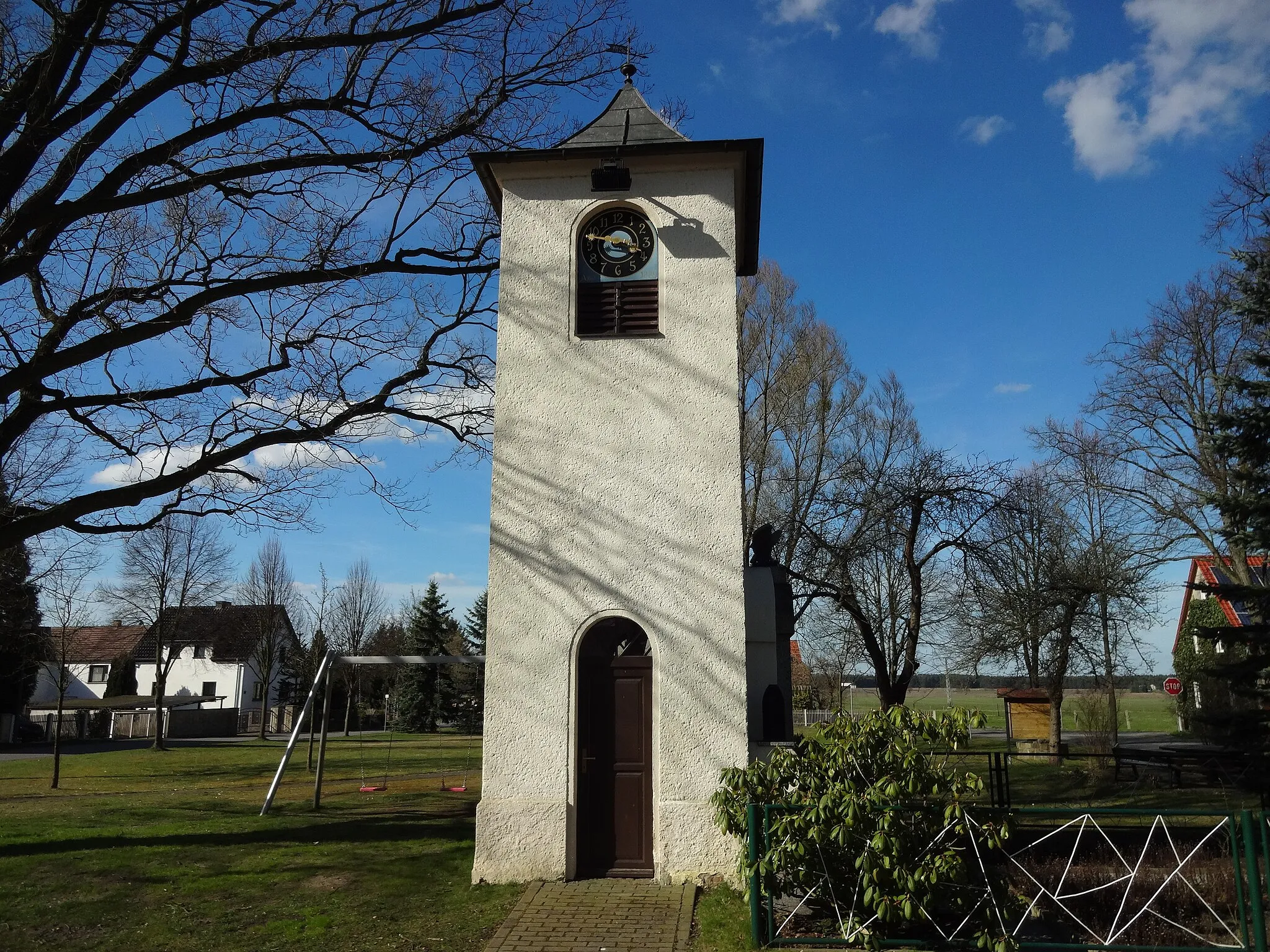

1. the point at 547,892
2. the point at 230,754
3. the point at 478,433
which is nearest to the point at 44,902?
the point at 547,892

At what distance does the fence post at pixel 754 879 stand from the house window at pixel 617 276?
567 cm

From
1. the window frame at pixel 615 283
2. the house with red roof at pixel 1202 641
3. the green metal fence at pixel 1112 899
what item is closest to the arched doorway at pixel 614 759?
the green metal fence at pixel 1112 899

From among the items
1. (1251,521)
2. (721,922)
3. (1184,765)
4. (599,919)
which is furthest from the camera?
(1184,765)

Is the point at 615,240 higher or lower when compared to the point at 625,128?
lower

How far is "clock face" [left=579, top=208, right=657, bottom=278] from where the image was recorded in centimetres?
1109

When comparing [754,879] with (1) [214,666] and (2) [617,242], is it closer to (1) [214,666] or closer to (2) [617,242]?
(2) [617,242]

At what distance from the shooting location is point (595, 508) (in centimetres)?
1035

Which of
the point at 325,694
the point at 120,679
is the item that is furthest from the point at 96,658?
the point at 325,694

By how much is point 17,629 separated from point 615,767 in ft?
91.7

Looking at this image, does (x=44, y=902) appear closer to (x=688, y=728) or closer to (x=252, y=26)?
(x=688, y=728)

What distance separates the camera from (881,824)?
7426 millimetres

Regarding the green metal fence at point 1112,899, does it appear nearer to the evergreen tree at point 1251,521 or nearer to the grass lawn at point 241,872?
the grass lawn at point 241,872

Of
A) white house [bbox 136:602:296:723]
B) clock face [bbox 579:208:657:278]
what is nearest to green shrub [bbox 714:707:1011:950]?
clock face [bbox 579:208:657:278]

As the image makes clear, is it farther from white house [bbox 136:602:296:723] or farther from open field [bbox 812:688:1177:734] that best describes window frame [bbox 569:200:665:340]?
white house [bbox 136:602:296:723]
